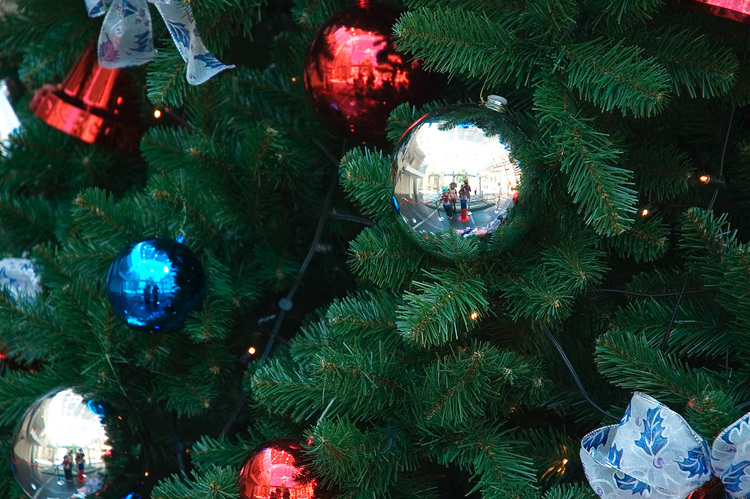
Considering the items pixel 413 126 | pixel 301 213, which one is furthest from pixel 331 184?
pixel 413 126

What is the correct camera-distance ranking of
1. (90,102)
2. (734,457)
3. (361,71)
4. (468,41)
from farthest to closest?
(90,102) < (361,71) < (468,41) < (734,457)

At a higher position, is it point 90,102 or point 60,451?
point 90,102

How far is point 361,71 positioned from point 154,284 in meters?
0.29

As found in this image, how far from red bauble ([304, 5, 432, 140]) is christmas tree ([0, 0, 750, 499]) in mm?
10

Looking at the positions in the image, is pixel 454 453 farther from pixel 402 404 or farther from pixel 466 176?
pixel 466 176

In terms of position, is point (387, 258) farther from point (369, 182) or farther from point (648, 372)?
point (648, 372)

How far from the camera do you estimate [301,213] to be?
0.80 meters

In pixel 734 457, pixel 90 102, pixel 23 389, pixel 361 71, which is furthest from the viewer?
pixel 90 102

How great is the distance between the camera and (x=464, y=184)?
55 cm

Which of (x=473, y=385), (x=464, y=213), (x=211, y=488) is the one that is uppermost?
(x=464, y=213)

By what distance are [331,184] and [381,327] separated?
8.7 inches

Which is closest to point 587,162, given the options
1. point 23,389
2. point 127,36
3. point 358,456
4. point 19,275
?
point 358,456

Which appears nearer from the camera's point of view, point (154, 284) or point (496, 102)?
point (496, 102)

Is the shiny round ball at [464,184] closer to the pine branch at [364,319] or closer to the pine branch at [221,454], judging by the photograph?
the pine branch at [364,319]
